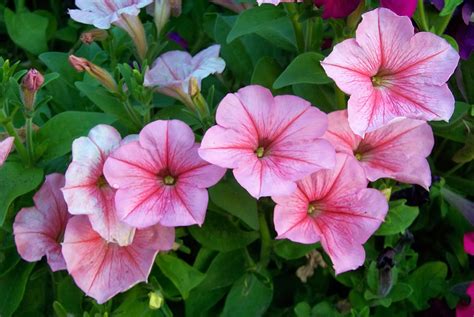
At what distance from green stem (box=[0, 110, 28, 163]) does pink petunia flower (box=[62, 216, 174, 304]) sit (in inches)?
5.7

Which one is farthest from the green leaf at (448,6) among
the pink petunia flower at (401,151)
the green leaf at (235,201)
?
the green leaf at (235,201)

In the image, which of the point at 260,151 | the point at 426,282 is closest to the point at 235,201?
the point at 260,151

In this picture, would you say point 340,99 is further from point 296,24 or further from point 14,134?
point 14,134

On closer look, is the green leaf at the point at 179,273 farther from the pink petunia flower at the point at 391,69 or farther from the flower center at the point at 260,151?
the pink petunia flower at the point at 391,69

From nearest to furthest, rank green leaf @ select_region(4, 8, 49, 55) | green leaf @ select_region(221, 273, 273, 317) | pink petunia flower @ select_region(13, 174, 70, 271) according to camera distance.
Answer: pink petunia flower @ select_region(13, 174, 70, 271) → green leaf @ select_region(221, 273, 273, 317) → green leaf @ select_region(4, 8, 49, 55)

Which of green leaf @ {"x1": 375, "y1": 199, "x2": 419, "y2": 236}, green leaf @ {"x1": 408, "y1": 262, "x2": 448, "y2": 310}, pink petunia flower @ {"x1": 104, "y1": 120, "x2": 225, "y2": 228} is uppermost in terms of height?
pink petunia flower @ {"x1": 104, "y1": 120, "x2": 225, "y2": 228}

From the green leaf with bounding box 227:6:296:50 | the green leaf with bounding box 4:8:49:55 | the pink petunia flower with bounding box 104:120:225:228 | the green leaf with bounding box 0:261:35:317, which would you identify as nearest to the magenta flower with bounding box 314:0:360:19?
the green leaf with bounding box 227:6:296:50

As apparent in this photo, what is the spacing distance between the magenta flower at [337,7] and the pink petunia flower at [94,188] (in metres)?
0.35

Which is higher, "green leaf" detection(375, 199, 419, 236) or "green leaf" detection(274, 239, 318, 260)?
"green leaf" detection(375, 199, 419, 236)

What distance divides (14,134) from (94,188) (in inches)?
6.4

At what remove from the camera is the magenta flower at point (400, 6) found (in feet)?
3.26

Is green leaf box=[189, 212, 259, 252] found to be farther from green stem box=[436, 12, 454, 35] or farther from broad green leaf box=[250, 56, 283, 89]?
green stem box=[436, 12, 454, 35]

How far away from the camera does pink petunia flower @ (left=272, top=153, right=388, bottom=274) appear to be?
1.00 m

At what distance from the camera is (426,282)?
123 cm
